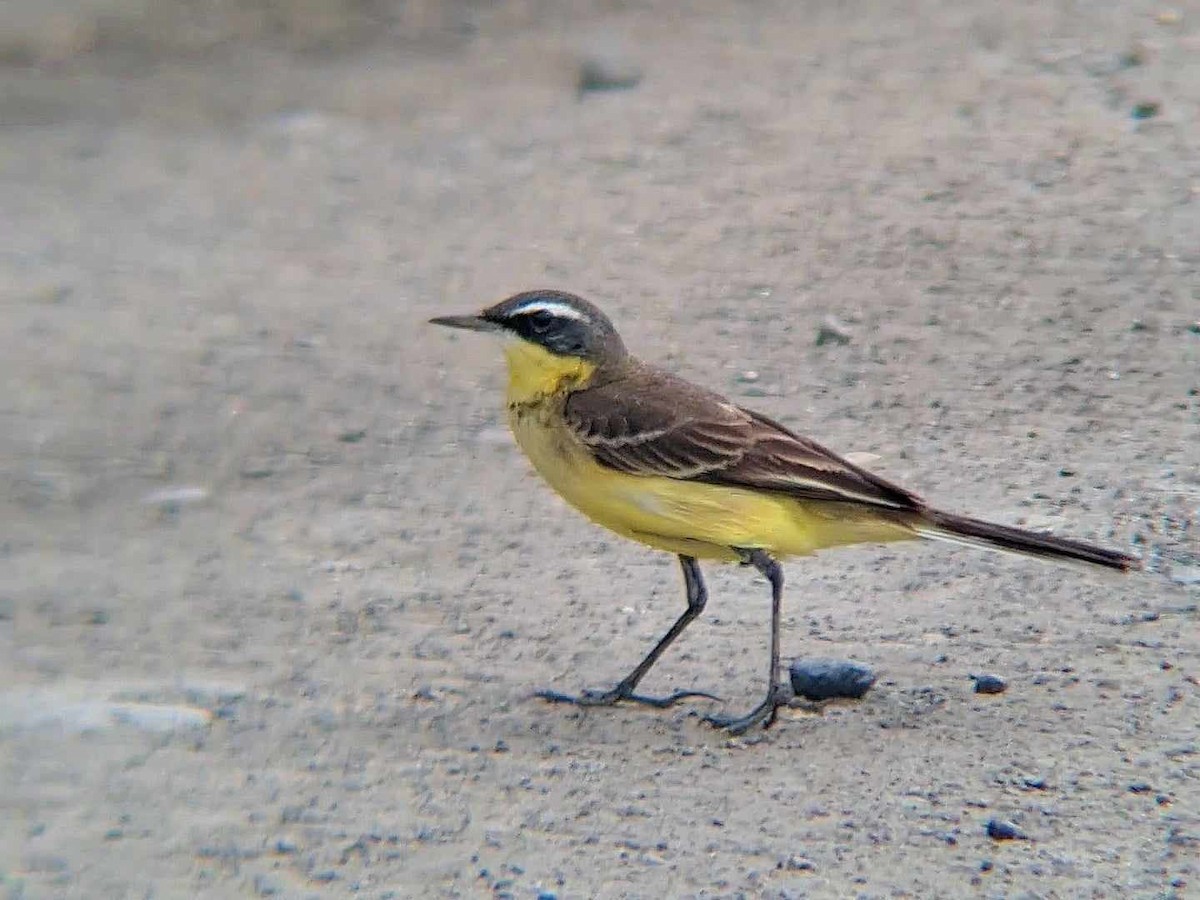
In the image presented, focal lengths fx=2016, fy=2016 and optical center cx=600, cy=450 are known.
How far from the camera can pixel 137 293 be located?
448 inches

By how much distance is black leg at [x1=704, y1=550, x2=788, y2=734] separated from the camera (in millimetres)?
6328

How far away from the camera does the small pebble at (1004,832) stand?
17.7ft

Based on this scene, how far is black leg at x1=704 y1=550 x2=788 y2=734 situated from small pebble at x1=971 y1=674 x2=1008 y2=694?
621 mm

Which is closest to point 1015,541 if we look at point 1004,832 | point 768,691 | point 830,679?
point 830,679

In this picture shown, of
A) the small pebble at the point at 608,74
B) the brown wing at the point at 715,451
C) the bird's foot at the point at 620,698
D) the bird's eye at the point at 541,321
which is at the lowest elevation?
the bird's foot at the point at 620,698

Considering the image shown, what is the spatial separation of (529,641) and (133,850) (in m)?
2.06

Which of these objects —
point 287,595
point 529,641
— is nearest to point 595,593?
point 529,641

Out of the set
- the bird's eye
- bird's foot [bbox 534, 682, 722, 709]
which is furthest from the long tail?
the bird's eye

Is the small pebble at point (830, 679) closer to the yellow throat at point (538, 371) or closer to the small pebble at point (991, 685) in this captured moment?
the small pebble at point (991, 685)

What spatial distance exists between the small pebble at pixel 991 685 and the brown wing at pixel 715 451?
1.96 feet

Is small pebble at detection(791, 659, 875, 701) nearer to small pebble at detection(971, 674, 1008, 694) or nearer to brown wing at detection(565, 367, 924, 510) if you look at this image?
small pebble at detection(971, 674, 1008, 694)

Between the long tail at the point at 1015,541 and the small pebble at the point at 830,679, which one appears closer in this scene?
the long tail at the point at 1015,541

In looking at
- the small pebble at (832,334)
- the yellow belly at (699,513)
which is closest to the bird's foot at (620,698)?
the yellow belly at (699,513)

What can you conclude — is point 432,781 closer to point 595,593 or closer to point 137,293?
point 595,593
